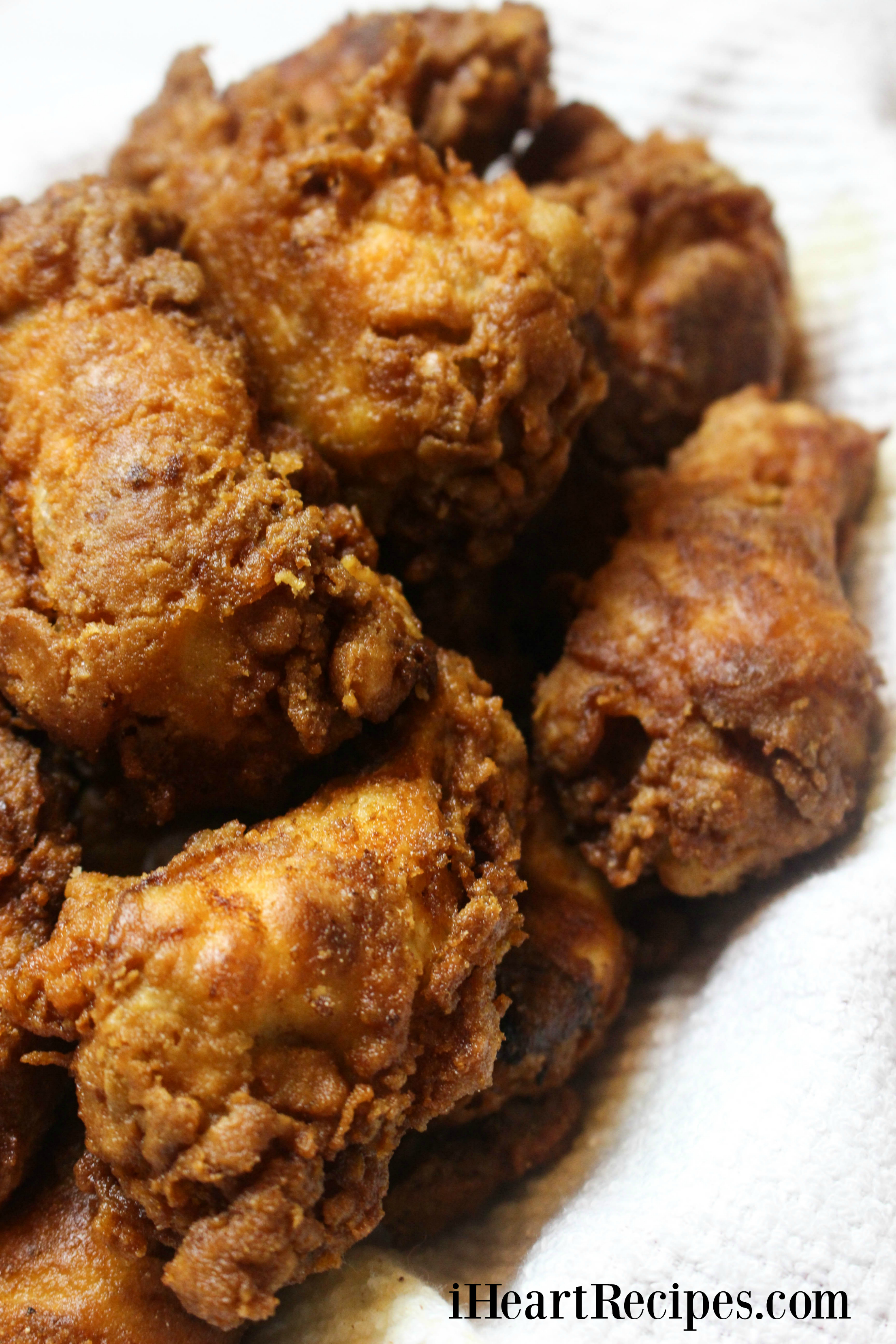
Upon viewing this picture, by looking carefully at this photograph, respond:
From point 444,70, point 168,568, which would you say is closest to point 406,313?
point 168,568

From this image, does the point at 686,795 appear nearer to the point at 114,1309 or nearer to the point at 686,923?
the point at 686,923

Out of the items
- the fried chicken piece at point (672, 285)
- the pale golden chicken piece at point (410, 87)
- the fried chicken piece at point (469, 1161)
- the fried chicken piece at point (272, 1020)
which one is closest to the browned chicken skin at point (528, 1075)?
the fried chicken piece at point (469, 1161)

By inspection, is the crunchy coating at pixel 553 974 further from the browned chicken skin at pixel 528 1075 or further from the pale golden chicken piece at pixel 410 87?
the pale golden chicken piece at pixel 410 87

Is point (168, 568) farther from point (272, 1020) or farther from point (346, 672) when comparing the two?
point (272, 1020)

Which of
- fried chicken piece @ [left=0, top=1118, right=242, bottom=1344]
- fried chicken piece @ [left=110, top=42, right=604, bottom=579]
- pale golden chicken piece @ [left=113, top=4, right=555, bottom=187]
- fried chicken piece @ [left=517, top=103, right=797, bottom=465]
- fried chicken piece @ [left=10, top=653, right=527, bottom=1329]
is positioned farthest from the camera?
fried chicken piece @ [left=517, top=103, right=797, bottom=465]

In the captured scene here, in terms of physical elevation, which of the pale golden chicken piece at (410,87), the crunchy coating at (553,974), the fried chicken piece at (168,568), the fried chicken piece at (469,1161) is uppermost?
the pale golden chicken piece at (410,87)

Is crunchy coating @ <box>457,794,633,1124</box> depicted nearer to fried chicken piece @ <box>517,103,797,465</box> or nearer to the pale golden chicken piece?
fried chicken piece @ <box>517,103,797,465</box>

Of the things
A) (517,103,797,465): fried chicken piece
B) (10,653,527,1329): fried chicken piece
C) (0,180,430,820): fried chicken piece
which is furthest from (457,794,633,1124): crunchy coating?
(517,103,797,465): fried chicken piece
